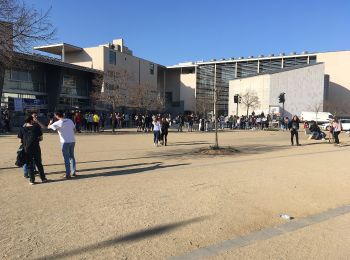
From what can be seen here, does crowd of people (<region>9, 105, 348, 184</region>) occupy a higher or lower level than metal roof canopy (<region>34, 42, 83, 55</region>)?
lower

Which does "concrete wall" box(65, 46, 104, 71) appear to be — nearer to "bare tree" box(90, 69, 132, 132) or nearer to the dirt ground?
"bare tree" box(90, 69, 132, 132)

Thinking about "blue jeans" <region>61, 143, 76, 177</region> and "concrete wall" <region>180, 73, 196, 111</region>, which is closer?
"blue jeans" <region>61, 143, 76, 177</region>

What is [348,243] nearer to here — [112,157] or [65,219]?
[65,219]

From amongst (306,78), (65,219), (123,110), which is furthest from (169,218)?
(306,78)

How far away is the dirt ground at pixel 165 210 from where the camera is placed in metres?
4.57

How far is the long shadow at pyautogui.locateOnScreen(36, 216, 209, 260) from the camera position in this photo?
171 inches

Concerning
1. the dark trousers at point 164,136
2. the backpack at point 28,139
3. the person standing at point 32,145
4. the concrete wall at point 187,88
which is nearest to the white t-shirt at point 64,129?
the person standing at point 32,145

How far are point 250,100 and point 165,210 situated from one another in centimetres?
6000

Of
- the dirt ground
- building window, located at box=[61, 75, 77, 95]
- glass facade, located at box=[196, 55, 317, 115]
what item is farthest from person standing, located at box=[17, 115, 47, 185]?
glass facade, located at box=[196, 55, 317, 115]

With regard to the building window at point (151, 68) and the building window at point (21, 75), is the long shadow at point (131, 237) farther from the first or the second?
the building window at point (151, 68)

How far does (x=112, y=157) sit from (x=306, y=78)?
62629 millimetres

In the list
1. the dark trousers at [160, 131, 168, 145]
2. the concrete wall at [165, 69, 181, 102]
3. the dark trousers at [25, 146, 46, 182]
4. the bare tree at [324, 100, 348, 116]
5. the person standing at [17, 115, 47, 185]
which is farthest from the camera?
the concrete wall at [165, 69, 181, 102]

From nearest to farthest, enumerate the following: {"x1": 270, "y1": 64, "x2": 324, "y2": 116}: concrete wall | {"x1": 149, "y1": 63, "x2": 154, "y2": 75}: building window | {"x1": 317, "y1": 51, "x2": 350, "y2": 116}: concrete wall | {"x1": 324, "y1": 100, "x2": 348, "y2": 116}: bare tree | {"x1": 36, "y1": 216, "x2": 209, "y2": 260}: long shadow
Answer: {"x1": 36, "y1": 216, "x2": 209, "y2": 260}: long shadow, {"x1": 270, "y1": 64, "x2": 324, "y2": 116}: concrete wall, {"x1": 149, "y1": 63, "x2": 154, "y2": 75}: building window, {"x1": 324, "y1": 100, "x2": 348, "y2": 116}: bare tree, {"x1": 317, "y1": 51, "x2": 350, "y2": 116}: concrete wall

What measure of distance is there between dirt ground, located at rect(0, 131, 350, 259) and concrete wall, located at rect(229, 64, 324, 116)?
5650 cm
